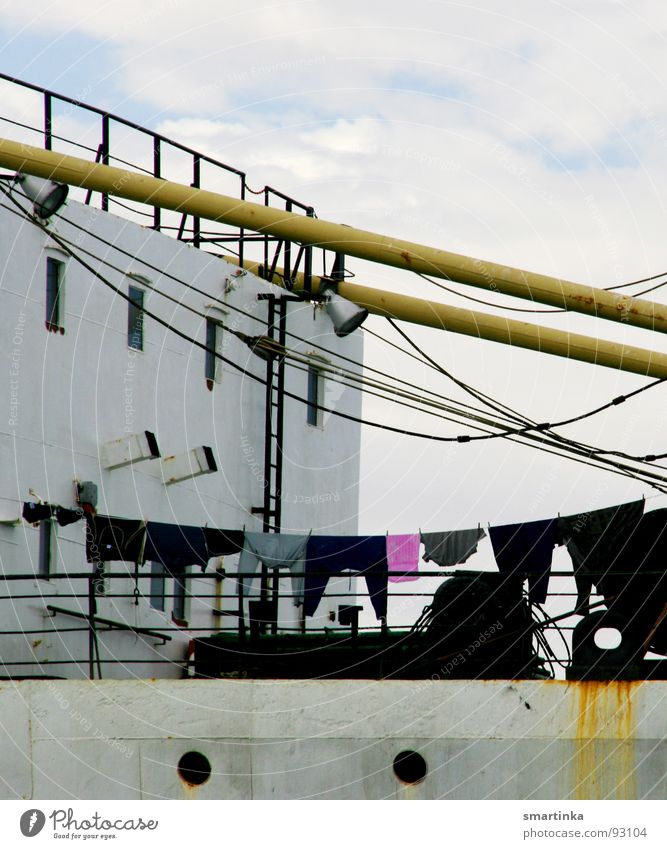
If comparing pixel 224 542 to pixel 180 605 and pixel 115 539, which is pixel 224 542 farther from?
pixel 115 539

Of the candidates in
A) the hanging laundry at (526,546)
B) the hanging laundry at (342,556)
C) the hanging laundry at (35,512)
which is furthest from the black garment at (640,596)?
the hanging laundry at (35,512)

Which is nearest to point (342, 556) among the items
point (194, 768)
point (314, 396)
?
point (314, 396)

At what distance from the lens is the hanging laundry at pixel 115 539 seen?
801 inches

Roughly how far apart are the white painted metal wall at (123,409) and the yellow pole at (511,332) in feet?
8.15

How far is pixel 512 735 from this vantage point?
16562 millimetres

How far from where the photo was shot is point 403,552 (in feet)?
75.8

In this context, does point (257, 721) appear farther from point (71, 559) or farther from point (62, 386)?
point (62, 386)

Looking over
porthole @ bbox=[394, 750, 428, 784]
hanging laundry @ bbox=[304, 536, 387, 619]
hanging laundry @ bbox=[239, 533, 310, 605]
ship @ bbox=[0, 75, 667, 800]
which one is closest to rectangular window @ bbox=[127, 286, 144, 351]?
ship @ bbox=[0, 75, 667, 800]

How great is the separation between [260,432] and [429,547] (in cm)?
325

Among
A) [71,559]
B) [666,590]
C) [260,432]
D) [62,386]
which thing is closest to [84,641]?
[71,559]

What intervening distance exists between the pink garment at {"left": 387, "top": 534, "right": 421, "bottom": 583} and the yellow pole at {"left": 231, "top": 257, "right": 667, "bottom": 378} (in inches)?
120

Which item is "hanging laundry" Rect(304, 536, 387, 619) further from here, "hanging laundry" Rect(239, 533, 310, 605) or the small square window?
the small square window

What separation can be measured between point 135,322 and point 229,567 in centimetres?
384

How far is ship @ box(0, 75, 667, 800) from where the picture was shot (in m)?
16.6
